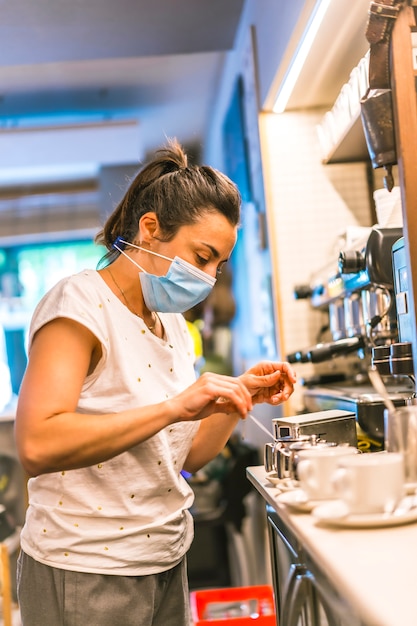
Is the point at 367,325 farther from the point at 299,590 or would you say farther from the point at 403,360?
the point at 299,590

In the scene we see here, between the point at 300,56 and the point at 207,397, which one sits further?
the point at 300,56

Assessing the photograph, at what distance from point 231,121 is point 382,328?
2.83 meters

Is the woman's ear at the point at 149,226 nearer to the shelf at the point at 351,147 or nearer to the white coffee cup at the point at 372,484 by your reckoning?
the white coffee cup at the point at 372,484

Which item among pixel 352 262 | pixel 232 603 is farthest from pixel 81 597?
pixel 232 603

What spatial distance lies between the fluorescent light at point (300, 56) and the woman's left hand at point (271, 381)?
1200 millimetres

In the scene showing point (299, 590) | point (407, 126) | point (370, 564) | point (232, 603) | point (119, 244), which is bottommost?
point (232, 603)

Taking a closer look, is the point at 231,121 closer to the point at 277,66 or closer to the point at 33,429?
the point at 277,66

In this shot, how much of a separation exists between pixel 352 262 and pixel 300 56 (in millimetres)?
960

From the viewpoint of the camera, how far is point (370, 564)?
2.66ft

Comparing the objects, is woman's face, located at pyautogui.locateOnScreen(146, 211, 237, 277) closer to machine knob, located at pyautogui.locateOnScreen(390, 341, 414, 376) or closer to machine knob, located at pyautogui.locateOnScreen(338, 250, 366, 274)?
machine knob, located at pyautogui.locateOnScreen(390, 341, 414, 376)

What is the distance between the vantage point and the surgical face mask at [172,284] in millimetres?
1500

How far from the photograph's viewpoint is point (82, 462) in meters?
1.20

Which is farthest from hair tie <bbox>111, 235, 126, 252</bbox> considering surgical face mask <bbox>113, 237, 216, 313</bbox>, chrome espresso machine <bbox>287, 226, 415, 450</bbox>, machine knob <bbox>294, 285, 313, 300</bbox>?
machine knob <bbox>294, 285, 313, 300</bbox>

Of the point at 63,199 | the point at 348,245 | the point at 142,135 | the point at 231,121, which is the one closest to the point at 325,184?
the point at 348,245
